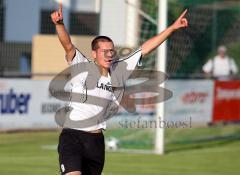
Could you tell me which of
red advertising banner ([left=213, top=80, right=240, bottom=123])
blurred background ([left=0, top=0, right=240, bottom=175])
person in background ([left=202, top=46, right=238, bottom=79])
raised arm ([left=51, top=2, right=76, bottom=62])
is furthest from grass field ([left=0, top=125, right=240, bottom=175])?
raised arm ([left=51, top=2, right=76, bottom=62])

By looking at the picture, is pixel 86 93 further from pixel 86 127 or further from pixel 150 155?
pixel 150 155

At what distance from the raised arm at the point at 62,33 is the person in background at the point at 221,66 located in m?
15.0

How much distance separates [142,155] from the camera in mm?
17781

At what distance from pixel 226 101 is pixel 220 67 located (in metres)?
1.68

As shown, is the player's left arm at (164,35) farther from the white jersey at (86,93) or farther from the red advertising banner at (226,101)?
the red advertising banner at (226,101)

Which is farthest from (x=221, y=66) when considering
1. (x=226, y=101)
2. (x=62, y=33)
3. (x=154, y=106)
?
(x=62, y=33)

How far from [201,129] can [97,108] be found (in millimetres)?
14335

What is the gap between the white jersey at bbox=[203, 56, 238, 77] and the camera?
24.1 meters

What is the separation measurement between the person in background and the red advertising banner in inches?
17.7

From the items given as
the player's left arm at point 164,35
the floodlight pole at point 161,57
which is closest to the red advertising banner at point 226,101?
the floodlight pole at point 161,57

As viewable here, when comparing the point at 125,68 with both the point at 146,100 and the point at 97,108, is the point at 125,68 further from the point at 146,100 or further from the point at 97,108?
the point at 146,100

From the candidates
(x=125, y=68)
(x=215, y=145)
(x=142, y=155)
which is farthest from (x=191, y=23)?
(x=125, y=68)

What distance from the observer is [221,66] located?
2462cm

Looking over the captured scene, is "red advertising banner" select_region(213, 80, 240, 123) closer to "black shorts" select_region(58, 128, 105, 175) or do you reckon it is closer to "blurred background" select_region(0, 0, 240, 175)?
"blurred background" select_region(0, 0, 240, 175)
